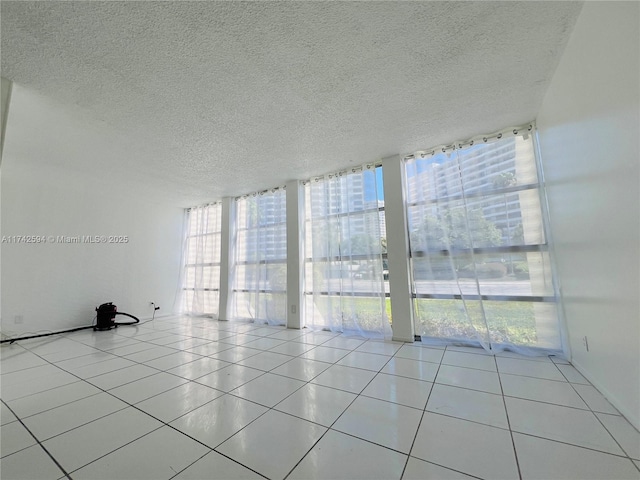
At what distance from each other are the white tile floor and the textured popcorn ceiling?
102 inches

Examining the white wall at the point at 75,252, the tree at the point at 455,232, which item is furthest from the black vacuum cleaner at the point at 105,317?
the tree at the point at 455,232

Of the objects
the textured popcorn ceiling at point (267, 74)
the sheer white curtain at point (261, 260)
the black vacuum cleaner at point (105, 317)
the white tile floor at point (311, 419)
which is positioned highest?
the textured popcorn ceiling at point (267, 74)

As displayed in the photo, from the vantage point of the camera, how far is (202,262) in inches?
226

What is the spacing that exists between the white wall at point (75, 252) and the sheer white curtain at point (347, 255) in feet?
12.5

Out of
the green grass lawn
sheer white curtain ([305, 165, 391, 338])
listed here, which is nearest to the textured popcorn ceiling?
sheer white curtain ([305, 165, 391, 338])

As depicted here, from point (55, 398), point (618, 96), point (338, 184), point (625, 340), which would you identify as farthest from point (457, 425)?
point (338, 184)

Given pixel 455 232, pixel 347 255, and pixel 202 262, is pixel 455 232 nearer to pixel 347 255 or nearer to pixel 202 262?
pixel 347 255

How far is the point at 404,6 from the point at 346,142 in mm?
1639

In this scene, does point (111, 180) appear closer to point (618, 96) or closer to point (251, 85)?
point (251, 85)

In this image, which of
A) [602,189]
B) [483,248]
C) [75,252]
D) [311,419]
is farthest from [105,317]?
[602,189]

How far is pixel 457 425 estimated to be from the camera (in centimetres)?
148

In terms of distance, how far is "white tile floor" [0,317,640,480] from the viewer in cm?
119

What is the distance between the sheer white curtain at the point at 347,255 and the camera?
3.58m

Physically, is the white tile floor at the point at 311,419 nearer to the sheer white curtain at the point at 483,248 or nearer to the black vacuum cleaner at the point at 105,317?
the sheer white curtain at the point at 483,248
